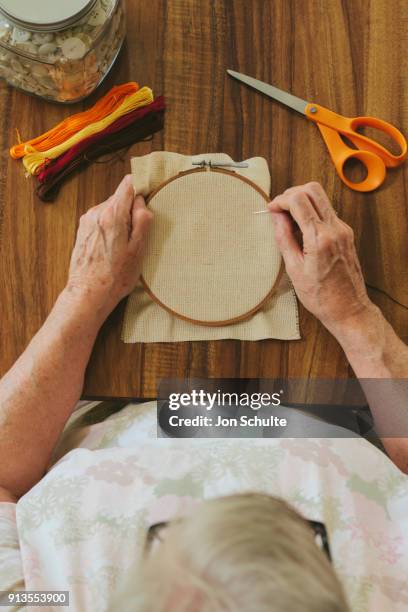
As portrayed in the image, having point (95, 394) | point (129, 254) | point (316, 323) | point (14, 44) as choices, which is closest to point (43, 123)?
point (14, 44)

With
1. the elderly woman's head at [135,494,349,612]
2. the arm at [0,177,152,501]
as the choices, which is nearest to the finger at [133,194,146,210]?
the arm at [0,177,152,501]

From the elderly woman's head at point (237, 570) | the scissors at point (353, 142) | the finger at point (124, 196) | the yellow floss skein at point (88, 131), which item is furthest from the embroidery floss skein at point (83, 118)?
the elderly woman's head at point (237, 570)

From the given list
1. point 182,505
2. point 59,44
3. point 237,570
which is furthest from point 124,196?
point 237,570

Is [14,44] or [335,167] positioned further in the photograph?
[335,167]

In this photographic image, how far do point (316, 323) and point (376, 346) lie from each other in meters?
0.10

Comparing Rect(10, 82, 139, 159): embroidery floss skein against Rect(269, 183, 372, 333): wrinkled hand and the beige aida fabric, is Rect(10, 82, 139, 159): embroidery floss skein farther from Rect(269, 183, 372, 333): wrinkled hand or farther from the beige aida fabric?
Rect(269, 183, 372, 333): wrinkled hand

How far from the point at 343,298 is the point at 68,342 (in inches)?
17.4

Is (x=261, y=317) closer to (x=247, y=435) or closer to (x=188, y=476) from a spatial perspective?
(x=247, y=435)

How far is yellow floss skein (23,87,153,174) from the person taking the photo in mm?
1016

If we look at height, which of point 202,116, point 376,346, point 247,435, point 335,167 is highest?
point 202,116

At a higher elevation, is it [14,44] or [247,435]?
[14,44]

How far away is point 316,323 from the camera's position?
1.02 metres

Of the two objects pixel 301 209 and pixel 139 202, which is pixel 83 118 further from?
pixel 301 209

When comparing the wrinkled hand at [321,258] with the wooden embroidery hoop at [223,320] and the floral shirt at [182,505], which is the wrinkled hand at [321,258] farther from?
the floral shirt at [182,505]
